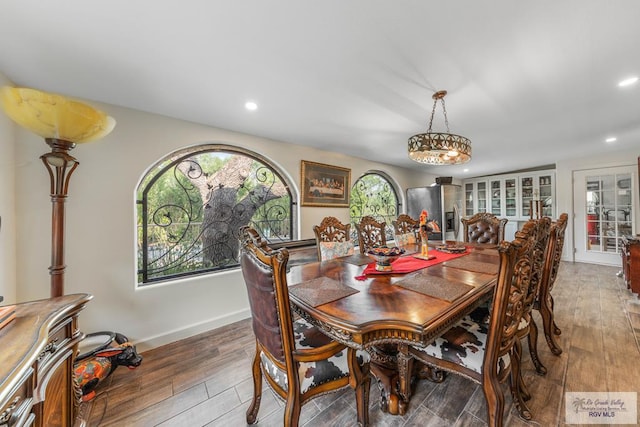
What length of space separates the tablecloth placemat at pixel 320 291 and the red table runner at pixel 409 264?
9.4 inches

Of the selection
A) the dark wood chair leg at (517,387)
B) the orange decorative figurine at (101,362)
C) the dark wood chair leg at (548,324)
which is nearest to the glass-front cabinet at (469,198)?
the dark wood chair leg at (548,324)

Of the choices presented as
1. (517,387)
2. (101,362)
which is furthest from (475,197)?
(101,362)

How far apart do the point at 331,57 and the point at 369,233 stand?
1.89m

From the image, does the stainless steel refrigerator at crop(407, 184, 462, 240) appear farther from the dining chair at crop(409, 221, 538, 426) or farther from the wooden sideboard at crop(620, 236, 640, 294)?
the dining chair at crop(409, 221, 538, 426)

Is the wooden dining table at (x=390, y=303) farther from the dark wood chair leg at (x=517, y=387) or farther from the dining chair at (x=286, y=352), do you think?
the dark wood chair leg at (x=517, y=387)

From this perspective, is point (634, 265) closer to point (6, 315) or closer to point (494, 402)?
point (494, 402)

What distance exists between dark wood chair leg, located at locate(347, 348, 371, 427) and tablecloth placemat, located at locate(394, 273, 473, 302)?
0.50 metres

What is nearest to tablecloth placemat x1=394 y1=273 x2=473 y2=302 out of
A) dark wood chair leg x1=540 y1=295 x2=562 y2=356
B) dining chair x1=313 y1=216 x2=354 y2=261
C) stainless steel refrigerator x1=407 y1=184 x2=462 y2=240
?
dining chair x1=313 y1=216 x2=354 y2=261

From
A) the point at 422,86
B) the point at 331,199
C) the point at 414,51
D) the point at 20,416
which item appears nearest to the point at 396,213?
the point at 331,199

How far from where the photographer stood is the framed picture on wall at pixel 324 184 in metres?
3.22

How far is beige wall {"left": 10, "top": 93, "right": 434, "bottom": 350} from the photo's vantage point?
1667mm

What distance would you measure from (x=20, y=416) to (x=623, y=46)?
322 centimetres

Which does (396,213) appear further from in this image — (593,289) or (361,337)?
(361,337)

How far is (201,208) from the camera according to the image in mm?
2529
